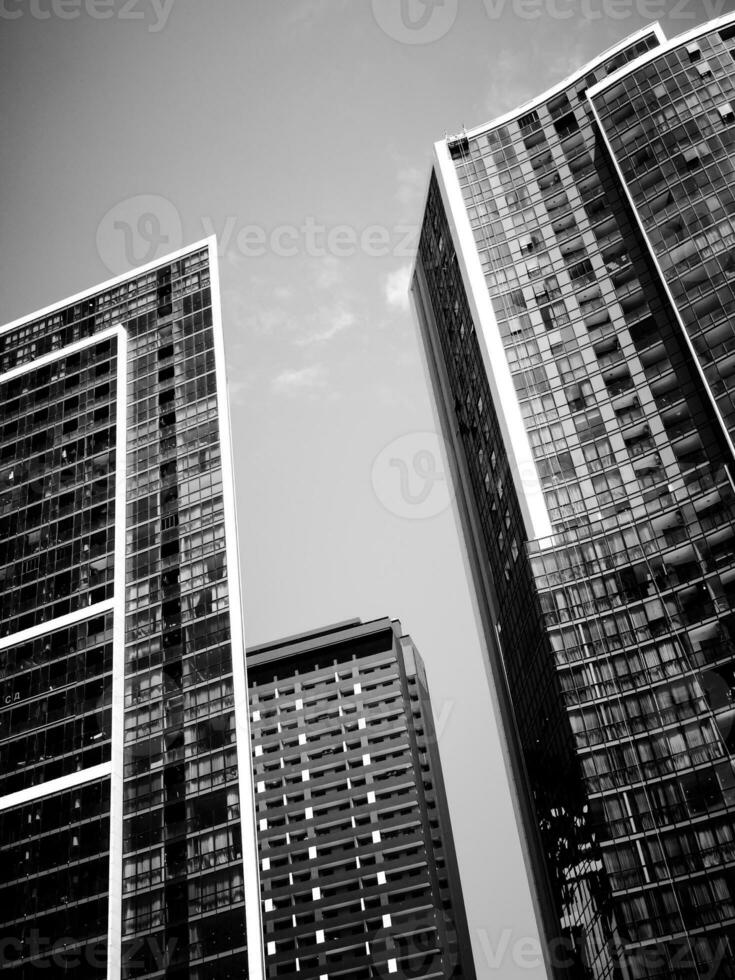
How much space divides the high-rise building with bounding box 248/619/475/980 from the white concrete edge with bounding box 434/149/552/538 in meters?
66.7

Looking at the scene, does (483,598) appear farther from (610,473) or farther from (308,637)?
(308,637)

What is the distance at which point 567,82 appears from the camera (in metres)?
91.6

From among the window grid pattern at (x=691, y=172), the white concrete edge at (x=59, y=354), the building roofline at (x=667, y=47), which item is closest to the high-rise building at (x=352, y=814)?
the white concrete edge at (x=59, y=354)

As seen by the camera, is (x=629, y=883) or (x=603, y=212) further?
(x=603, y=212)

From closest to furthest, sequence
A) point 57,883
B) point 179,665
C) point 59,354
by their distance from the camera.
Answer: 1. point 57,883
2. point 179,665
3. point 59,354

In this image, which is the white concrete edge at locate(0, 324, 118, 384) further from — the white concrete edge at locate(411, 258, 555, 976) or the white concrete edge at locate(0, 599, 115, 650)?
the white concrete edge at locate(411, 258, 555, 976)

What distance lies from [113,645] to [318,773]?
6382cm

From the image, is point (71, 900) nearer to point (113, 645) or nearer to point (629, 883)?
point (113, 645)

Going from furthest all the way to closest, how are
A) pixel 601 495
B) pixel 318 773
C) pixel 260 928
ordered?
1. pixel 318 773
2. pixel 601 495
3. pixel 260 928

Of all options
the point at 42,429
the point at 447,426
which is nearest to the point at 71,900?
the point at 42,429

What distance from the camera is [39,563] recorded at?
8388 cm

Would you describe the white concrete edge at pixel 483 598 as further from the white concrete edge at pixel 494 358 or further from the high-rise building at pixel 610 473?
the white concrete edge at pixel 494 358

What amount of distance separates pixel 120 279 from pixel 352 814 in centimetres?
7315

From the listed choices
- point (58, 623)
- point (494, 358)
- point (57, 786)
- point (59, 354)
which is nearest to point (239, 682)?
point (57, 786)
